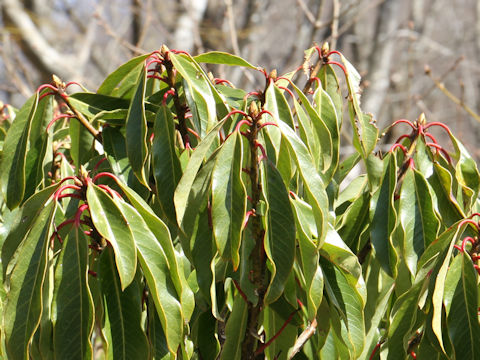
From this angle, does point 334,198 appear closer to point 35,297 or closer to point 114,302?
point 114,302

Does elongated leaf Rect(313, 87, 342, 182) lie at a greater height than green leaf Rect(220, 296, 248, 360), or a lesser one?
greater

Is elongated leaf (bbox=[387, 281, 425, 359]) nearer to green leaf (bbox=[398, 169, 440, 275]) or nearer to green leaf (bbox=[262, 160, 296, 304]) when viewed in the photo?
green leaf (bbox=[398, 169, 440, 275])

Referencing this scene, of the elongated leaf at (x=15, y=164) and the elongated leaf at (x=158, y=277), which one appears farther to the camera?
the elongated leaf at (x=15, y=164)

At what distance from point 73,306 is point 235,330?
1.08 ft

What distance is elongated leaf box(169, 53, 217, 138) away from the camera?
119 cm

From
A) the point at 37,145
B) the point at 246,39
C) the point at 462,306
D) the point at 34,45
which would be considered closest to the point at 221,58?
the point at 37,145

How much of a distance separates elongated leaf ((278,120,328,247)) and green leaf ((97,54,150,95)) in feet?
1.31

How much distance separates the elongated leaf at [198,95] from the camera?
1194mm

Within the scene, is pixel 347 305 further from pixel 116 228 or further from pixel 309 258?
pixel 116 228

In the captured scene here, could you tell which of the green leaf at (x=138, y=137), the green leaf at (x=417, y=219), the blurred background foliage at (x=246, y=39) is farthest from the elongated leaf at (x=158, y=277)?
the blurred background foliage at (x=246, y=39)

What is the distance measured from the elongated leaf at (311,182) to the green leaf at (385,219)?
0.25 metres

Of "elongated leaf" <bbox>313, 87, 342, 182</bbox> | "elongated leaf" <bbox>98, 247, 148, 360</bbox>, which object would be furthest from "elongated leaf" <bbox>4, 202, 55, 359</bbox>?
"elongated leaf" <bbox>313, 87, 342, 182</bbox>

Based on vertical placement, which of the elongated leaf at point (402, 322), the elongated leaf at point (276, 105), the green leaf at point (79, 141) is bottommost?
the elongated leaf at point (402, 322)

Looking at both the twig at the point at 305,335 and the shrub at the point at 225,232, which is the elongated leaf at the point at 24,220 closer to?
the shrub at the point at 225,232
